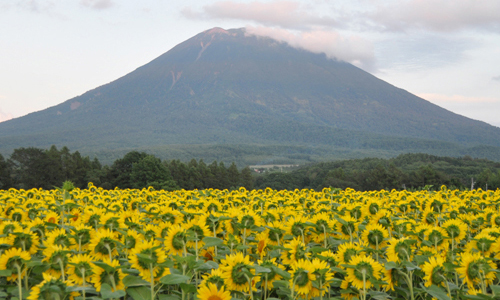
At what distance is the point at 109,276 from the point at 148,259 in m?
0.33

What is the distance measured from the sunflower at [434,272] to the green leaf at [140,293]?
1828 mm

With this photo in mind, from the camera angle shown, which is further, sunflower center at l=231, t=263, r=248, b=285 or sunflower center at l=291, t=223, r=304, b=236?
sunflower center at l=291, t=223, r=304, b=236

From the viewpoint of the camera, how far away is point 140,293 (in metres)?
2.46

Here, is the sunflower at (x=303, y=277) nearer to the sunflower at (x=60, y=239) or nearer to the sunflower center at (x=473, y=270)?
the sunflower center at (x=473, y=270)

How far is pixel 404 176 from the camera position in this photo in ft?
152

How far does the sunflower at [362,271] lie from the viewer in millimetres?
2662

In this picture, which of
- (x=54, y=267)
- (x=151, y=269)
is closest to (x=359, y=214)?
(x=151, y=269)

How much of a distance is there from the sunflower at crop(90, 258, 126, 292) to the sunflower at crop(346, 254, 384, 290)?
1482 mm

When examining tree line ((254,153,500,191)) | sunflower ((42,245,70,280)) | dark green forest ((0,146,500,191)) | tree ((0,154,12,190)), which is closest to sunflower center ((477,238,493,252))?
sunflower ((42,245,70,280))

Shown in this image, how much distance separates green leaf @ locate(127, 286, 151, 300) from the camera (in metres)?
2.40

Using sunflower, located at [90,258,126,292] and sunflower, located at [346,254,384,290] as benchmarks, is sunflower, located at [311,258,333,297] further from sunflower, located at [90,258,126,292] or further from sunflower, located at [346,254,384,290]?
sunflower, located at [90,258,126,292]

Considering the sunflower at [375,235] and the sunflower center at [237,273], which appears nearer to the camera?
the sunflower center at [237,273]

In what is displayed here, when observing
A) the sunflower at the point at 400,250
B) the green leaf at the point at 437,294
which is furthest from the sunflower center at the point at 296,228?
the green leaf at the point at 437,294

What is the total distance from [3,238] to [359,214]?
3.53 m
